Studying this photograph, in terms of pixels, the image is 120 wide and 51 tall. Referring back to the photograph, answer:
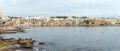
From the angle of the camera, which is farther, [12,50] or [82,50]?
[82,50]

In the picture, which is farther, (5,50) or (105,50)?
(105,50)

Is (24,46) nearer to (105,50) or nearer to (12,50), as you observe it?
(12,50)

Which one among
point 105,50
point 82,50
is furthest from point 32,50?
point 105,50

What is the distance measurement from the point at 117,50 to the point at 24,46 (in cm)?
2452

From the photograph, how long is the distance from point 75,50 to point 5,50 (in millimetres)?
18020

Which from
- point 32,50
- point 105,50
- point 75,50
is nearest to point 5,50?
point 32,50

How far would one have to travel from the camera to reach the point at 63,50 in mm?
72000

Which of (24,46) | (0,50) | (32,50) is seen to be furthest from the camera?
(24,46)

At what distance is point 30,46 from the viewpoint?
246ft

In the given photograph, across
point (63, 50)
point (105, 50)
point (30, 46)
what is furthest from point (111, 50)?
point (30, 46)

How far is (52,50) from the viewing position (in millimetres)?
71438

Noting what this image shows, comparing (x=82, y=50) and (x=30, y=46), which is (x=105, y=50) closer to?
(x=82, y=50)

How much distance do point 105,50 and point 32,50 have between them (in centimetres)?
1892

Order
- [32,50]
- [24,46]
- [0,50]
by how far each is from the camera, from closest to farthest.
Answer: [0,50], [32,50], [24,46]
